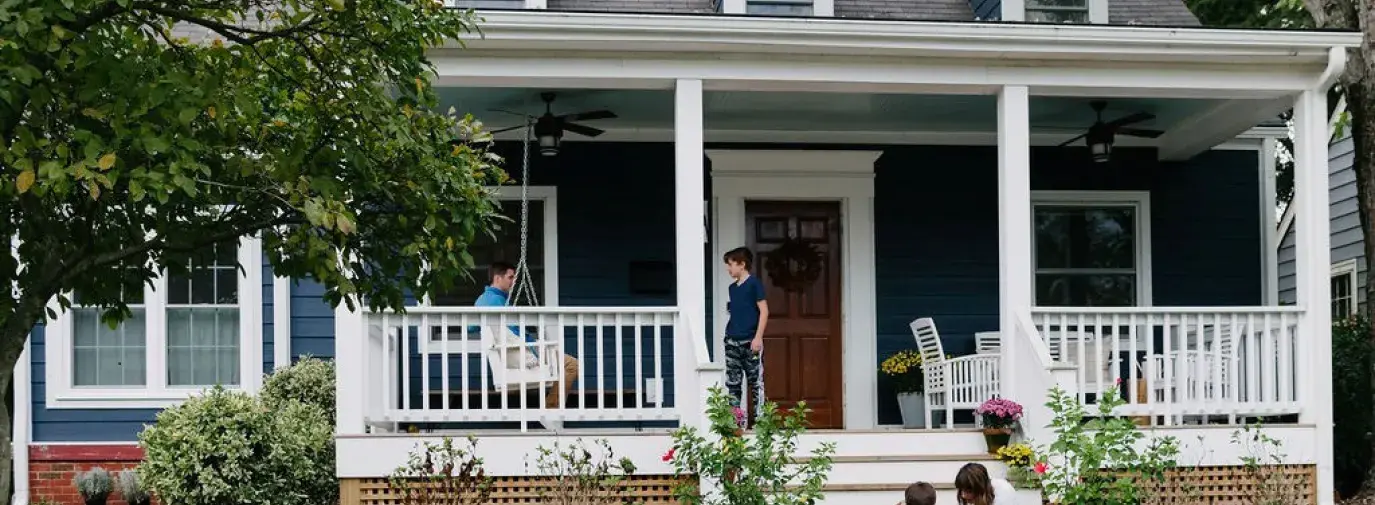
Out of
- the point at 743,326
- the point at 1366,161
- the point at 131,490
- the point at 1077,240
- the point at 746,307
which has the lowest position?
the point at 131,490

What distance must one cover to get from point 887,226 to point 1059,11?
227 cm

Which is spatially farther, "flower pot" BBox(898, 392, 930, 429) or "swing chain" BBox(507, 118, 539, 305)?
"flower pot" BBox(898, 392, 930, 429)

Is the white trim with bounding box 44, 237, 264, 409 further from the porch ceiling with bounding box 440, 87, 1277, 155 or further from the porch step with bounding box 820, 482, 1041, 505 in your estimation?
the porch step with bounding box 820, 482, 1041, 505

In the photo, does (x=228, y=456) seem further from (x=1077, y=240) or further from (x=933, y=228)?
(x=1077, y=240)

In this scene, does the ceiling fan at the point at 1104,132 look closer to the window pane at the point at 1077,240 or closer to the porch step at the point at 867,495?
the window pane at the point at 1077,240

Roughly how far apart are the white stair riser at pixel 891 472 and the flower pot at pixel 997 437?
0.48 ft

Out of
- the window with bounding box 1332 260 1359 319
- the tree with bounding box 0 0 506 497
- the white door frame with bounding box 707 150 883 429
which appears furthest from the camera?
the window with bounding box 1332 260 1359 319

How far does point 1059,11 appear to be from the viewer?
38.8 ft

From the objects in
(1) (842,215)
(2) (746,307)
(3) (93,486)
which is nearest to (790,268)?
(1) (842,215)

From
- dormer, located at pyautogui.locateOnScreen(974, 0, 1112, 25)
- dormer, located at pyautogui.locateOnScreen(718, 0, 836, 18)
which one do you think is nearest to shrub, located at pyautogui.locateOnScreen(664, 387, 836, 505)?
dormer, located at pyautogui.locateOnScreen(718, 0, 836, 18)

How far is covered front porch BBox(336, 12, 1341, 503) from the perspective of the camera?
8.70 metres

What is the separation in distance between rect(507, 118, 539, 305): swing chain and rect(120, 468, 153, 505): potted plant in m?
2.83

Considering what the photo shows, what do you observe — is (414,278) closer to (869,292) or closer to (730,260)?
(730,260)

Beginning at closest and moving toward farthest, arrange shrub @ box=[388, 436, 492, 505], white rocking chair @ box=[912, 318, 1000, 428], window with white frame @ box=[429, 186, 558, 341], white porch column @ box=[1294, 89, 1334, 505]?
shrub @ box=[388, 436, 492, 505], white porch column @ box=[1294, 89, 1334, 505], white rocking chair @ box=[912, 318, 1000, 428], window with white frame @ box=[429, 186, 558, 341]
